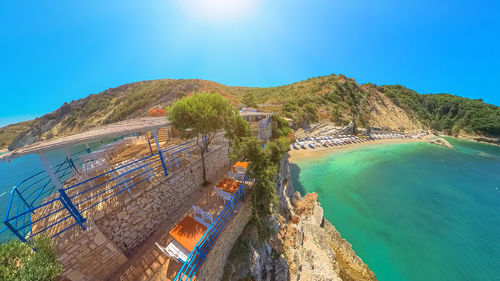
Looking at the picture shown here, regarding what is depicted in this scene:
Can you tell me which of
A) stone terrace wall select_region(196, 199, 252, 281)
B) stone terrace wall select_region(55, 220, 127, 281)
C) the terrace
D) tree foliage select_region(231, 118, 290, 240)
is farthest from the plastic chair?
stone terrace wall select_region(55, 220, 127, 281)

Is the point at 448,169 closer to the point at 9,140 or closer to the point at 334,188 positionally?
the point at 334,188

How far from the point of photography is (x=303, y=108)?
31.5 metres

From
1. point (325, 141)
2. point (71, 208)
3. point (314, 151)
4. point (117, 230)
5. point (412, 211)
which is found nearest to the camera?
point (71, 208)

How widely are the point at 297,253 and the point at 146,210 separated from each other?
7994 millimetres

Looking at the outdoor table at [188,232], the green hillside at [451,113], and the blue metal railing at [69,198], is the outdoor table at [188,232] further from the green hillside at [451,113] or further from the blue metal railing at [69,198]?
the green hillside at [451,113]

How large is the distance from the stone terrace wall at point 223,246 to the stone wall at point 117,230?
2.89 metres

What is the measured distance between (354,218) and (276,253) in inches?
398

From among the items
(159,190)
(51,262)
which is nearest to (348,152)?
(159,190)

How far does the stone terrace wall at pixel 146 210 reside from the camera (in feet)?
17.1

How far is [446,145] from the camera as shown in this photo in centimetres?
3591

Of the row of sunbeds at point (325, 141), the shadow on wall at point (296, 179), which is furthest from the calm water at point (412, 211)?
the row of sunbeds at point (325, 141)

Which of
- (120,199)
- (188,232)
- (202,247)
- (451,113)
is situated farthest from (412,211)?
(451,113)

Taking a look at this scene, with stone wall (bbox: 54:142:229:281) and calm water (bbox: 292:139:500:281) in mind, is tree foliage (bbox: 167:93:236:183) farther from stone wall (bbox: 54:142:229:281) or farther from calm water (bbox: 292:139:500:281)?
calm water (bbox: 292:139:500:281)

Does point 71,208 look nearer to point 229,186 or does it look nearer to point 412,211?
point 229,186
